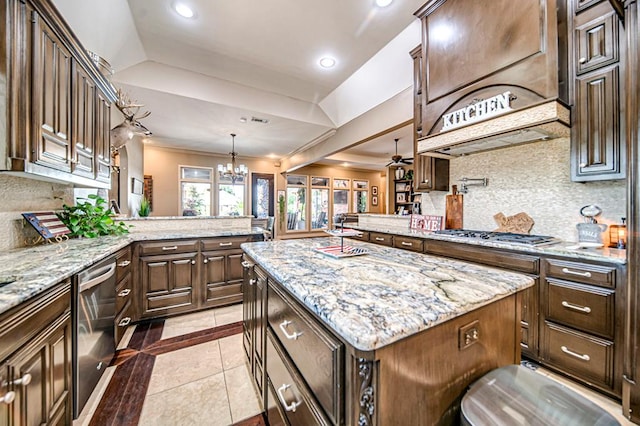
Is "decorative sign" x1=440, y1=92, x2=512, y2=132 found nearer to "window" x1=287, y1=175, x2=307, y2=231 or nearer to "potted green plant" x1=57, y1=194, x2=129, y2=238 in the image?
"potted green plant" x1=57, y1=194, x2=129, y2=238

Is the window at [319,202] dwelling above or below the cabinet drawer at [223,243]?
above

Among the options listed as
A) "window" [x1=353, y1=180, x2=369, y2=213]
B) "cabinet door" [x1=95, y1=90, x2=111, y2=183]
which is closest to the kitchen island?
"cabinet door" [x1=95, y1=90, x2=111, y2=183]

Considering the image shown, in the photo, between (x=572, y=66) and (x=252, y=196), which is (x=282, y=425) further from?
(x=252, y=196)

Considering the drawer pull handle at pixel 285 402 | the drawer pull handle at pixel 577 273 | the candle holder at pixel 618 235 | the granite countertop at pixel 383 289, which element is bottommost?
the drawer pull handle at pixel 285 402

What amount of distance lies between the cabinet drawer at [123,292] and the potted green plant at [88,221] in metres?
0.51

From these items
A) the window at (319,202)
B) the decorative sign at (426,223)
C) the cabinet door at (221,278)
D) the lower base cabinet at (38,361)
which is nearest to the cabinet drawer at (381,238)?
the decorative sign at (426,223)

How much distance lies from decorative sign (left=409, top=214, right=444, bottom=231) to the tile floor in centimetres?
172

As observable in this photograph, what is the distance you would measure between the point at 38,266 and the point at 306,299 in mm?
1516

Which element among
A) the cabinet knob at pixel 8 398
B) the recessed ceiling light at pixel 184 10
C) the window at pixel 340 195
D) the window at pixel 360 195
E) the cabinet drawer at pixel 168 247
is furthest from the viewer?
the window at pixel 360 195

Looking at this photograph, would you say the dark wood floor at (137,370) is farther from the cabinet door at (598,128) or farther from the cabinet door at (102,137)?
the cabinet door at (598,128)

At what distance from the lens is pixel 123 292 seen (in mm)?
2289

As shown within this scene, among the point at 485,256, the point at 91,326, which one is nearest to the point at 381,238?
the point at 485,256

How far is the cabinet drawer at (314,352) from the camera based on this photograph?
71 cm

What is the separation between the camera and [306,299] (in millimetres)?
846
